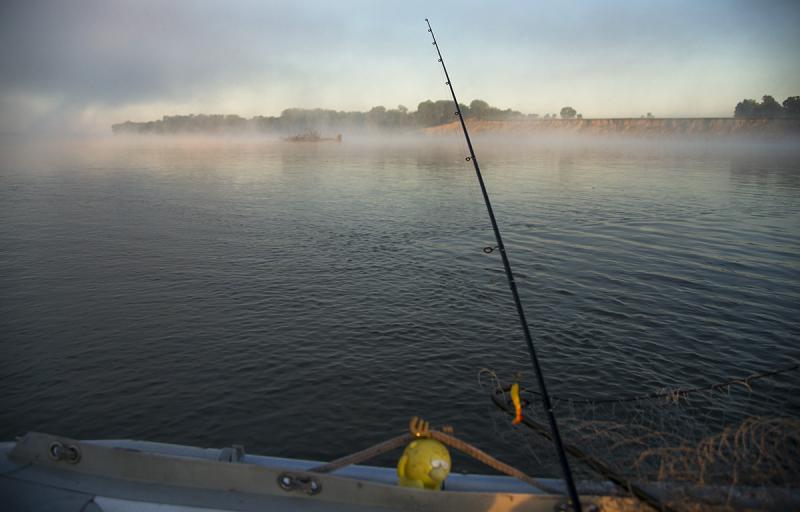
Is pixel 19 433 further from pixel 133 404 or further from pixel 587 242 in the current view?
pixel 587 242

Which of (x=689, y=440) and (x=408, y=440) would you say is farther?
(x=689, y=440)

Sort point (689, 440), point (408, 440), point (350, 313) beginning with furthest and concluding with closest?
1. point (350, 313)
2. point (689, 440)
3. point (408, 440)

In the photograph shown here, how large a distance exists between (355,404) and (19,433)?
4.83 metres

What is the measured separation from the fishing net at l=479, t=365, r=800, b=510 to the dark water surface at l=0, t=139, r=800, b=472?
0.39m

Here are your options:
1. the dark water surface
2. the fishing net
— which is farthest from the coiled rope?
the dark water surface

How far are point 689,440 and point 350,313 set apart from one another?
24.2ft

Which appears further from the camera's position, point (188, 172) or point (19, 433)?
point (188, 172)

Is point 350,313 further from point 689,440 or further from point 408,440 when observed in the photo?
point 408,440

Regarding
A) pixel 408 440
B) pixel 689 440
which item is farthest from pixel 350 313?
pixel 408 440

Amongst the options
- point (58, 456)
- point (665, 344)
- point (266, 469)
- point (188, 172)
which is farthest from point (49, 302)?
point (188, 172)

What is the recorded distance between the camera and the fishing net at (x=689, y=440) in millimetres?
4566

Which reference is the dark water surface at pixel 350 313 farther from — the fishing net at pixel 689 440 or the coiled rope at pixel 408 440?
the coiled rope at pixel 408 440

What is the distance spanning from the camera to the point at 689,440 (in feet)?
24.2

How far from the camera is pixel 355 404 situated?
904 cm
